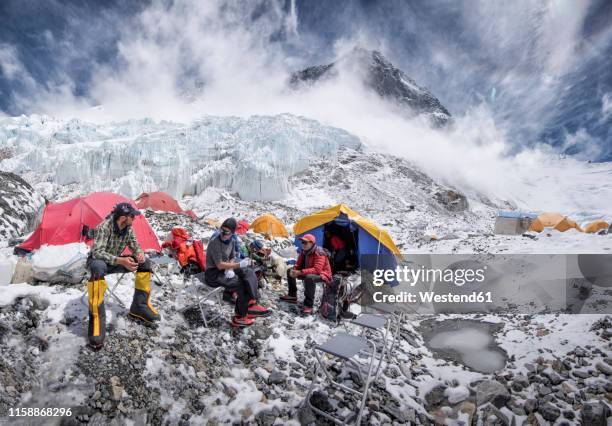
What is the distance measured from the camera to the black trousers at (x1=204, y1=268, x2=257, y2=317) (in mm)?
4582

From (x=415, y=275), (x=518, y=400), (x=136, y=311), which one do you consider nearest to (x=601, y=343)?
(x=518, y=400)

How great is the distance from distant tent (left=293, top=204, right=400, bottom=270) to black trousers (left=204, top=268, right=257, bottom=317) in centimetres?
464

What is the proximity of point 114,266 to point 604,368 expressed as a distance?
6.18m

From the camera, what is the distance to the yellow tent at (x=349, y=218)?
8.56m

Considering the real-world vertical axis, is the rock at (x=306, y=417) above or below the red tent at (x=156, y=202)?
below

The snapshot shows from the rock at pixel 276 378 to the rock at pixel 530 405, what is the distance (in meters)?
2.74

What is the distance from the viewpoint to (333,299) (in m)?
5.63

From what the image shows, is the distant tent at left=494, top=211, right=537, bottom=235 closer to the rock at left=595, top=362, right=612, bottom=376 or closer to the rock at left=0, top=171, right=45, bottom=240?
the rock at left=595, top=362, right=612, bottom=376

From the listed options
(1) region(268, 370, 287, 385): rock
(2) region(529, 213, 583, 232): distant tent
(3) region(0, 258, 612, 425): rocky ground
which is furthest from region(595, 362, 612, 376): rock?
(2) region(529, 213, 583, 232): distant tent

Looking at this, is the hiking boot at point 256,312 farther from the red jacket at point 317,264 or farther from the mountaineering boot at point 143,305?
the mountaineering boot at point 143,305

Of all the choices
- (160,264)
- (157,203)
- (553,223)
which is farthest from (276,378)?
(553,223)

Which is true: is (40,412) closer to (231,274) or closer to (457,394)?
(231,274)

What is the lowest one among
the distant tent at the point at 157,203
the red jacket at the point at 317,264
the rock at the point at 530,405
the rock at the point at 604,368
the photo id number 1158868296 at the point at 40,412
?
the photo id number 1158868296 at the point at 40,412

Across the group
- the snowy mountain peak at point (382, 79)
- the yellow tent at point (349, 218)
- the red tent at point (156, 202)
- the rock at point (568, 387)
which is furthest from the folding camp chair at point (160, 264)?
the snowy mountain peak at point (382, 79)
